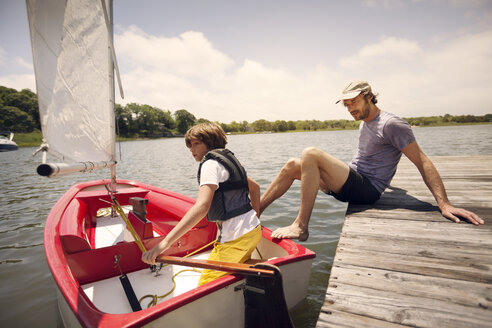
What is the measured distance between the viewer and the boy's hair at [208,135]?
2219 mm

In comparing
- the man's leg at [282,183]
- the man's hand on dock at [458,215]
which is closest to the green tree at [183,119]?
the man's leg at [282,183]

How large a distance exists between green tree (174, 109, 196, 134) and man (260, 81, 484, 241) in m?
100

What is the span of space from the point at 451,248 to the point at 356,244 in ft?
2.35

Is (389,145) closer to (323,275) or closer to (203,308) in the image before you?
(323,275)

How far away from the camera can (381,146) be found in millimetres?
2953

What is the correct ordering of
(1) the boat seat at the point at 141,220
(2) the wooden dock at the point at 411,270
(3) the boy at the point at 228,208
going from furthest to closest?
(1) the boat seat at the point at 141,220, (3) the boy at the point at 228,208, (2) the wooden dock at the point at 411,270

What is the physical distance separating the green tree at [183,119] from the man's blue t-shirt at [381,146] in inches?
3949

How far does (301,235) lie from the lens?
8.63 ft

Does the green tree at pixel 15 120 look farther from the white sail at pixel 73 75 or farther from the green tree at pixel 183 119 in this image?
the white sail at pixel 73 75

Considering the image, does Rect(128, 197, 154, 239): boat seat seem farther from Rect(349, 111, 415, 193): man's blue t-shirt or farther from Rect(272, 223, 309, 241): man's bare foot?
Rect(349, 111, 415, 193): man's blue t-shirt

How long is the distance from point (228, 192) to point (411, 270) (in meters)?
1.47

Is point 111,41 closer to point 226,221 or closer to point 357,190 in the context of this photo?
point 226,221

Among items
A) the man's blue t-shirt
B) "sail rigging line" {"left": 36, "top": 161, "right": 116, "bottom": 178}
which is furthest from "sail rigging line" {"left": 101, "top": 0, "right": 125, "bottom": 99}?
the man's blue t-shirt

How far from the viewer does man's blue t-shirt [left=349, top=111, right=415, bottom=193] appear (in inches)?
105
